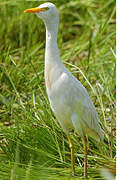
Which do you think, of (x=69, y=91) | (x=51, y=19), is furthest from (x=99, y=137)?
(x=51, y=19)

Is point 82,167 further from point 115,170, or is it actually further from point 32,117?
point 32,117

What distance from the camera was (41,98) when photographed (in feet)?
9.18

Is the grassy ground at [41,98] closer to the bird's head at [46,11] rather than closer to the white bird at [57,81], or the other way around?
the white bird at [57,81]

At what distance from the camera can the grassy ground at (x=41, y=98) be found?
2.13m

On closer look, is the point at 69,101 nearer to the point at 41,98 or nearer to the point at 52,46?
the point at 52,46

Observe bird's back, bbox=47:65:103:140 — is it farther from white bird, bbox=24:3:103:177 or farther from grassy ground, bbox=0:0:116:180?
grassy ground, bbox=0:0:116:180

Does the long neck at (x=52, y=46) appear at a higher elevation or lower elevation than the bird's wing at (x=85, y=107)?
higher

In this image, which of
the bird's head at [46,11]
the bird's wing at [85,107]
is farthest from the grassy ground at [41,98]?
the bird's head at [46,11]

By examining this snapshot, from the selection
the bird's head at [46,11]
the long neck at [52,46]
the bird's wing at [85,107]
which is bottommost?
the bird's wing at [85,107]

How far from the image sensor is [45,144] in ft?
7.40

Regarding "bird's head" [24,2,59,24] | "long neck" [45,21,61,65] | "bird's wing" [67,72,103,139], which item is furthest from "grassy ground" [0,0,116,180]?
"bird's head" [24,2,59,24]

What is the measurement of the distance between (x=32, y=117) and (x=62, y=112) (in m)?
0.34

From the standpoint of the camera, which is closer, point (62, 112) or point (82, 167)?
point (62, 112)

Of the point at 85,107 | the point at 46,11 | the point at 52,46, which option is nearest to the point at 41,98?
the point at 85,107
